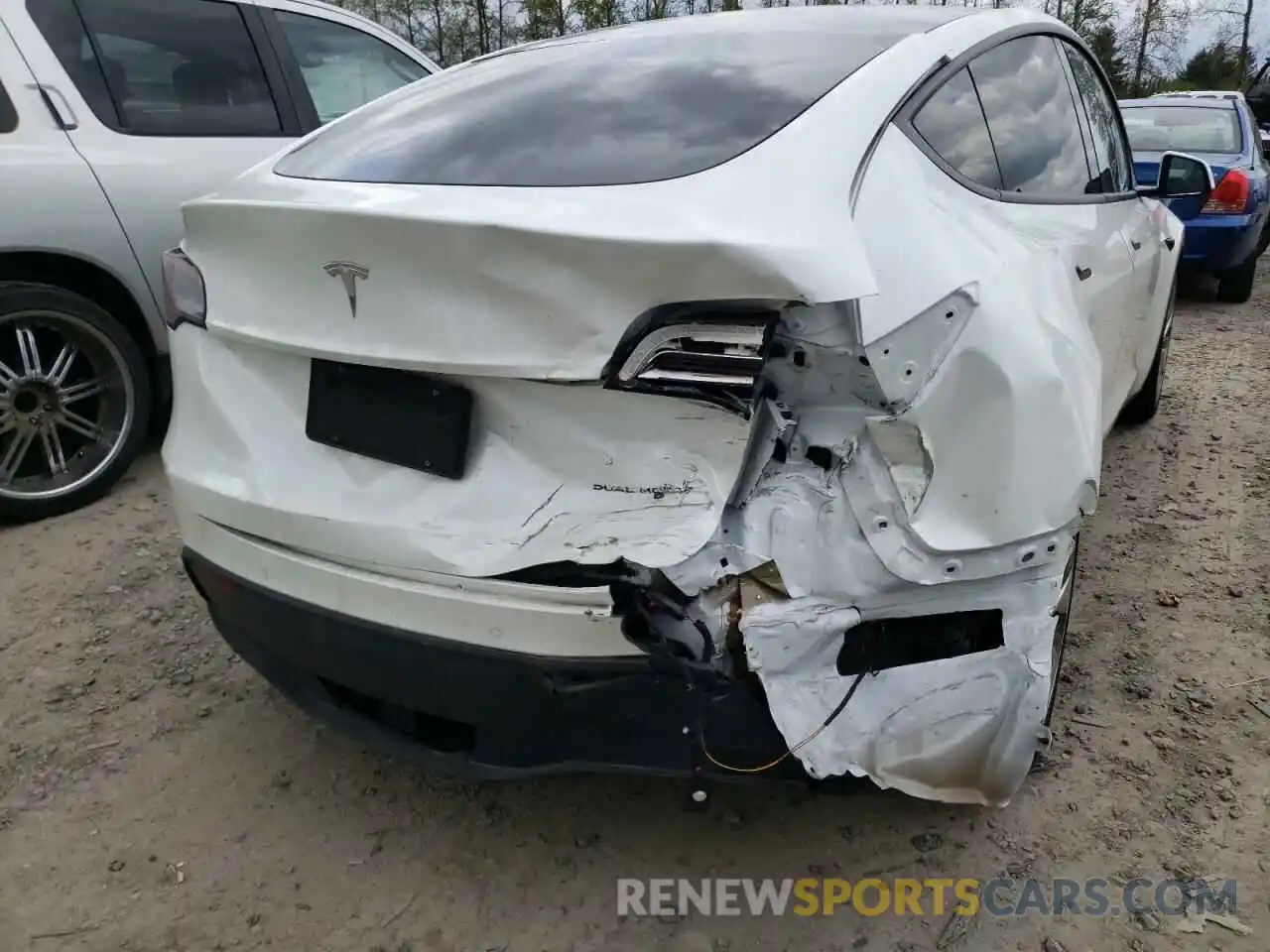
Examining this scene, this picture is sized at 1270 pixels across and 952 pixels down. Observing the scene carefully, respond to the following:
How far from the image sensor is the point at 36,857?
82.8 inches

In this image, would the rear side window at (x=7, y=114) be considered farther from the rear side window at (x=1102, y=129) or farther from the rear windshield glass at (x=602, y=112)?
the rear side window at (x=1102, y=129)

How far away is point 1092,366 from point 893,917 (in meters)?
1.16

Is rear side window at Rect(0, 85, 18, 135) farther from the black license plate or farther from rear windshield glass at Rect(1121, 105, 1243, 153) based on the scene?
rear windshield glass at Rect(1121, 105, 1243, 153)

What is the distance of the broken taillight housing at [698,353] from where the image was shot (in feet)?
5.02

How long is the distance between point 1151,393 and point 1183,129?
4.26 m

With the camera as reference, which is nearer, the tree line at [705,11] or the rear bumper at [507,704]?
the rear bumper at [507,704]

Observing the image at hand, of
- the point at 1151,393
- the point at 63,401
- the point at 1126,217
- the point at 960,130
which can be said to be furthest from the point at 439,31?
the point at 960,130

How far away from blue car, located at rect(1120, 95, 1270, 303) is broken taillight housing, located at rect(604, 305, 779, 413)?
5422 millimetres

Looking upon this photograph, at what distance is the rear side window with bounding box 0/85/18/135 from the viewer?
3.43 meters

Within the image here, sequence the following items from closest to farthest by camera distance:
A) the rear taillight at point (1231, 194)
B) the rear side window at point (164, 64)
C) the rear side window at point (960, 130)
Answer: the rear side window at point (960, 130) → the rear side window at point (164, 64) → the rear taillight at point (1231, 194)

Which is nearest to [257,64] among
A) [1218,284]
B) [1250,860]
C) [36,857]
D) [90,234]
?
[90,234]

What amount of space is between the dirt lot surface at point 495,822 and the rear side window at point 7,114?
169cm

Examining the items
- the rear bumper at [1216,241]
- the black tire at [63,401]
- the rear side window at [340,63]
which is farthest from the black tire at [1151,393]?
the black tire at [63,401]

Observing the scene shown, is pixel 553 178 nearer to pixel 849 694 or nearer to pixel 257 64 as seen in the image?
pixel 849 694
